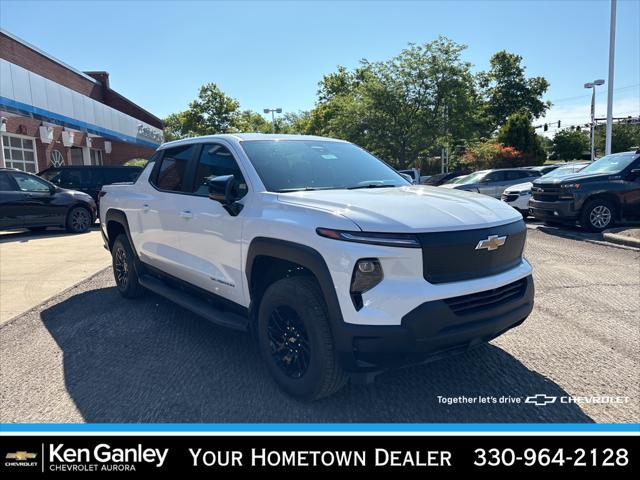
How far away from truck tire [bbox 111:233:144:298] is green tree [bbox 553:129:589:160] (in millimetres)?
59905

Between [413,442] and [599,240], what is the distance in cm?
860

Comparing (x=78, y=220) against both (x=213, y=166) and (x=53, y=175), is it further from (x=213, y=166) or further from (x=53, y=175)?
(x=213, y=166)

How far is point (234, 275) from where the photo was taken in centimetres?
367

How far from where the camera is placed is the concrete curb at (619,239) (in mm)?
8695

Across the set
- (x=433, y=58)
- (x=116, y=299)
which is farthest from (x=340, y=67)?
(x=116, y=299)

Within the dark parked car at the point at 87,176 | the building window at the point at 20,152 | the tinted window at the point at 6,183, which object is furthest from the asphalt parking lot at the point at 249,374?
the building window at the point at 20,152

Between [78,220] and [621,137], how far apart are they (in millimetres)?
61852

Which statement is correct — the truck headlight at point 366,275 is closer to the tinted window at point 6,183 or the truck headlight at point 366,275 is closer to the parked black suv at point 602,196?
the parked black suv at point 602,196

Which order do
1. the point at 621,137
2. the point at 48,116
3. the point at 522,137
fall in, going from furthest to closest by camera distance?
the point at 621,137 < the point at 522,137 < the point at 48,116

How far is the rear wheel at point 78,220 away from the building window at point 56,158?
1099cm

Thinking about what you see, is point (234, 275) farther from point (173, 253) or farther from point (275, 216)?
point (173, 253)

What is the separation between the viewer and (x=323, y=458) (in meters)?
2.53

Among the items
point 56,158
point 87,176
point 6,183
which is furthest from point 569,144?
point 6,183

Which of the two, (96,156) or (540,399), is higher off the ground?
(96,156)
